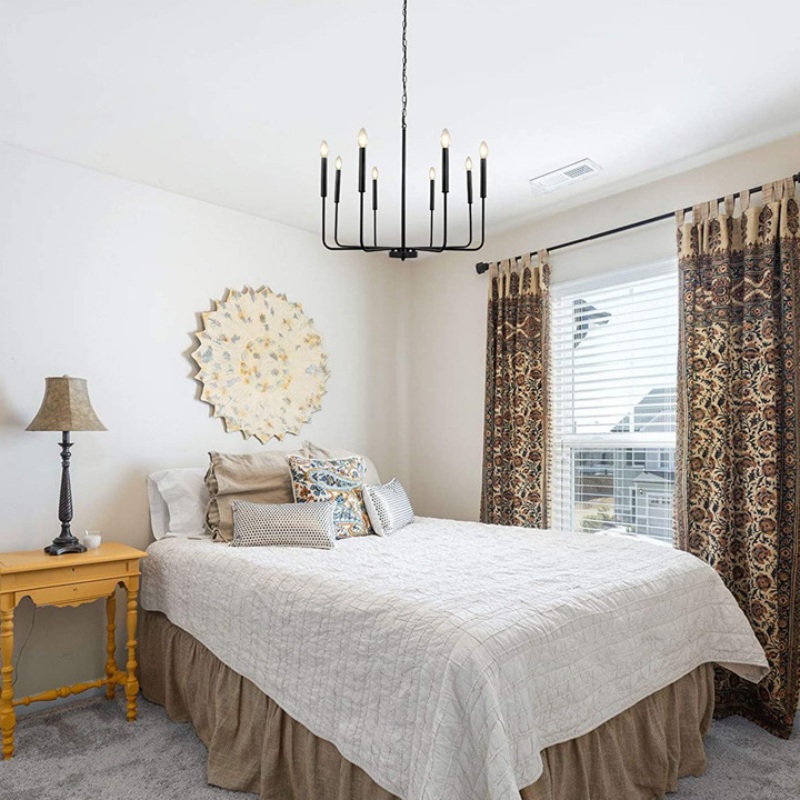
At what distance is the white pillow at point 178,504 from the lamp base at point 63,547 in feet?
1.36

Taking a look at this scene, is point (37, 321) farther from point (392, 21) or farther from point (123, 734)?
point (392, 21)

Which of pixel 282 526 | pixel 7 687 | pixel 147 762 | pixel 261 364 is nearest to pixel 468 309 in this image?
pixel 261 364

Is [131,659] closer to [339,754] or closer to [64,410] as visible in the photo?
[64,410]

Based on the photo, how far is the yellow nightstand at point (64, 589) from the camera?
2.39m

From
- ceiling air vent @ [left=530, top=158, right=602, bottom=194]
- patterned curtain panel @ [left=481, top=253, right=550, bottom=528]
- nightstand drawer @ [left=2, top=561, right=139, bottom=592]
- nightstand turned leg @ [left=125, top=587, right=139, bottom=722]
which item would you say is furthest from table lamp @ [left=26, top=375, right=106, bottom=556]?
ceiling air vent @ [left=530, top=158, right=602, bottom=194]

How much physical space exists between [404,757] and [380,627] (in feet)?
1.07

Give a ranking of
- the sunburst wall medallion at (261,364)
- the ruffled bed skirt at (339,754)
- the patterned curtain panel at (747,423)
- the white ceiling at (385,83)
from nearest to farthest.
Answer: the ruffled bed skirt at (339,754) → the white ceiling at (385,83) → the patterned curtain panel at (747,423) → the sunburst wall medallion at (261,364)

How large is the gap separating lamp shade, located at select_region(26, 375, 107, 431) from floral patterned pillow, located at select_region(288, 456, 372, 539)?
0.95 meters

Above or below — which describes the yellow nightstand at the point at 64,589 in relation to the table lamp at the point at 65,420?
Result: below

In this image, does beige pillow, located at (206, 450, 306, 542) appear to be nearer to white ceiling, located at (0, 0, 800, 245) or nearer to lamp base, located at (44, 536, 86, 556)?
lamp base, located at (44, 536, 86, 556)

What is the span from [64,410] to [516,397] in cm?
238

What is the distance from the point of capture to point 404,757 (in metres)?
1.56

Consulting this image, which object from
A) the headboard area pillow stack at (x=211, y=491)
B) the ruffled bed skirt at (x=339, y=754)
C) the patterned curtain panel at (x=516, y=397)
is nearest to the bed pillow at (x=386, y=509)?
the headboard area pillow stack at (x=211, y=491)

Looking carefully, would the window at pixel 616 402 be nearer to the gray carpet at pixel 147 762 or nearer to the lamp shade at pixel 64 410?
the gray carpet at pixel 147 762
